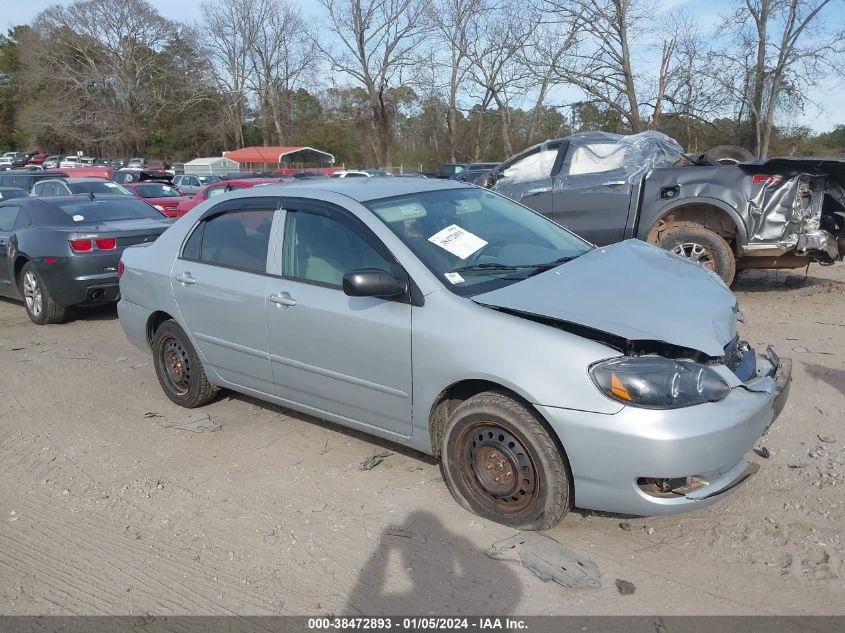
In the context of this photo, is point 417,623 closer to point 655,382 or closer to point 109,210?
point 655,382

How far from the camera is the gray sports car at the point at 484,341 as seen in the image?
303cm

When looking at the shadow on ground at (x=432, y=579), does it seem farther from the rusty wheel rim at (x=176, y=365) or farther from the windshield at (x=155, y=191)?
the windshield at (x=155, y=191)

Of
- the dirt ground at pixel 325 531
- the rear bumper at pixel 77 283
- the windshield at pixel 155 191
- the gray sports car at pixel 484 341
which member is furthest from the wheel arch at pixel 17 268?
the windshield at pixel 155 191

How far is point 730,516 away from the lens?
11.3 feet

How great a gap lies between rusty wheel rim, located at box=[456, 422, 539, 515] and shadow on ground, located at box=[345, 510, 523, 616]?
0.26 m

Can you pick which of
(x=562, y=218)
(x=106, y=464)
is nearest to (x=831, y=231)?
(x=562, y=218)

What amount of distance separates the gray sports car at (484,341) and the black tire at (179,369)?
63 millimetres

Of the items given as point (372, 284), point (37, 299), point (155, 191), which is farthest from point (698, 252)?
point (155, 191)

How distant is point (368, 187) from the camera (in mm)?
4375

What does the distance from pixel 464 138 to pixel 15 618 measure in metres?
46.1

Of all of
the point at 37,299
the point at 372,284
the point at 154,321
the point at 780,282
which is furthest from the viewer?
the point at 780,282

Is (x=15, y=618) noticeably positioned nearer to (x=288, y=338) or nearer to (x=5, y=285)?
(x=288, y=338)

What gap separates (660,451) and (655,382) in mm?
292

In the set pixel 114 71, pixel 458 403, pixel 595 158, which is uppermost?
pixel 114 71
